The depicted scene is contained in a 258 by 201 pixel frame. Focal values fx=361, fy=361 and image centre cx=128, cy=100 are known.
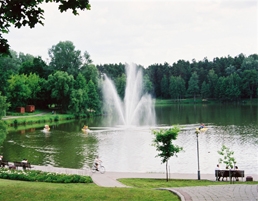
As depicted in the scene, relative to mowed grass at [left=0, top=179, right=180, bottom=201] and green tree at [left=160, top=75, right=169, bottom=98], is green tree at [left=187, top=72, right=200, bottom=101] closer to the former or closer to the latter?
green tree at [left=160, top=75, right=169, bottom=98]

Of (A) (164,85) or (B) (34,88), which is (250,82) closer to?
(A) (164,85)

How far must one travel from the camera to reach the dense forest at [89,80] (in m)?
85.9

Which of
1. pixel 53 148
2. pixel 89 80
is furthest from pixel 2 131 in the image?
pixel 89 80

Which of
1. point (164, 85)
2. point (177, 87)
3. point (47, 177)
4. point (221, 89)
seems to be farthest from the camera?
point (164, 85)

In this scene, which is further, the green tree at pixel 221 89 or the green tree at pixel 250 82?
the green tree at pixel 221 89

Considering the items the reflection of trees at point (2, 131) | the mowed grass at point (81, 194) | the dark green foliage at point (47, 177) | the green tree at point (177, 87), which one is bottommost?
the dark green foliage at point (47, 177)

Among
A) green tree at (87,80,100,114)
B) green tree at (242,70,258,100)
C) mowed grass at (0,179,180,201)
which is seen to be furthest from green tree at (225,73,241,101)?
mowed grass at (0,179,180,201)

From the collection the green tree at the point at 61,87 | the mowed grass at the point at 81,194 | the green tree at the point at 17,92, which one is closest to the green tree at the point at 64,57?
the green tree at the point at 61,87

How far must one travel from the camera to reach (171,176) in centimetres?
2678

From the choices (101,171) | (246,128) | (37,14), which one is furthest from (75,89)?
(37,14)

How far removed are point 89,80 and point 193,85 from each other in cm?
5838

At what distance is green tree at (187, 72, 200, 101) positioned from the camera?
147m

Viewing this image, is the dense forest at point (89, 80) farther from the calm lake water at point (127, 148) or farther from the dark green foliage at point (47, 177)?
the dark green foliage at point (47, 177)

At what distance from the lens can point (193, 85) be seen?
147m
